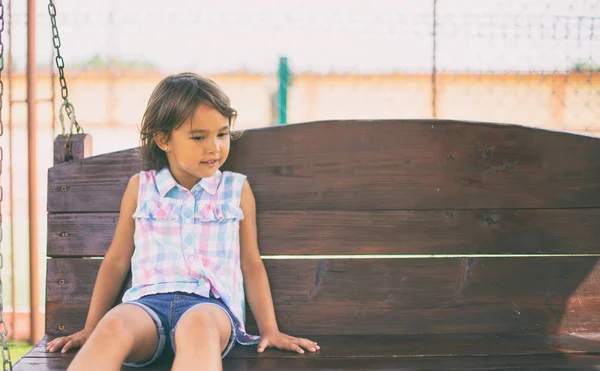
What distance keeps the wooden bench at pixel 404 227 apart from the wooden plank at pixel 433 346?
36mm

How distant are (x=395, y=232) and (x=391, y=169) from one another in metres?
0.24

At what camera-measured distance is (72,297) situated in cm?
257

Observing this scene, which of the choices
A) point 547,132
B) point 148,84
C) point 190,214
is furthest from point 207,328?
point 148,84

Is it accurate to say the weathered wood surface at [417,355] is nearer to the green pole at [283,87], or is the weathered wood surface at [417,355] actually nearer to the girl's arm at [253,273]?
the girl's arm at [253,273]

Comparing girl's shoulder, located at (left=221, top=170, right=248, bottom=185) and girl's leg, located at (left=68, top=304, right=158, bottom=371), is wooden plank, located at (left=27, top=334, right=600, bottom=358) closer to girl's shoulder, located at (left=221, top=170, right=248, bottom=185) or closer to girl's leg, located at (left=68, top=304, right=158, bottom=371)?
girl's leg, located at (left=68, top=304, right=158, bottom=371)

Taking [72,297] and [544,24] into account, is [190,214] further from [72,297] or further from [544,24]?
[544,24]

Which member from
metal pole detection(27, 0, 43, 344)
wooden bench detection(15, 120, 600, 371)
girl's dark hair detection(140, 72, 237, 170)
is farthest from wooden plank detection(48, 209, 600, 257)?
metal pole detection(27, 0, 43, 344)

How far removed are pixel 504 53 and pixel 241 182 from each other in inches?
108

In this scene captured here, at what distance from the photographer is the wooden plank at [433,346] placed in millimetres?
2273

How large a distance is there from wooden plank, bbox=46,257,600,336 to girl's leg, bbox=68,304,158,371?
56 centimetres

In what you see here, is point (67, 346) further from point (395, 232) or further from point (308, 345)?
point (395, 232)

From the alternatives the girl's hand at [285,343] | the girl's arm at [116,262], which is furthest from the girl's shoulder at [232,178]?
the girl's hand at [285,343]

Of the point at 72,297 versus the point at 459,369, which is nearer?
the point at 459,369

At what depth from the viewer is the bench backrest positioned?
2.57 meters
